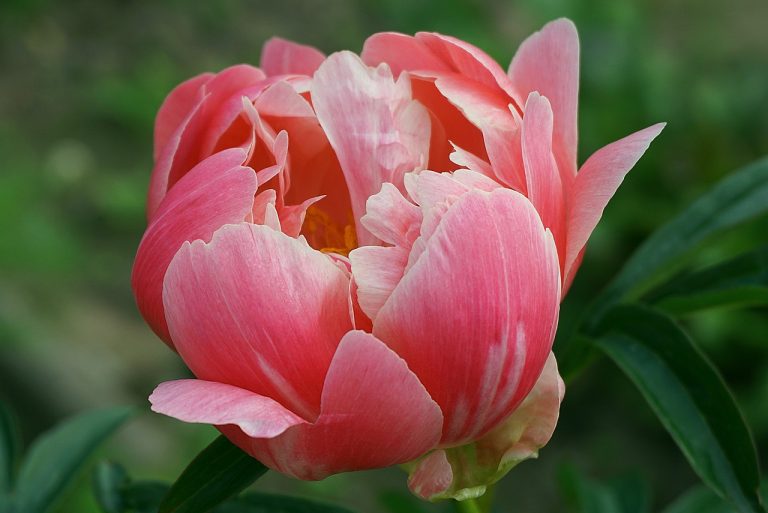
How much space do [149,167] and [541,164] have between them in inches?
88.5

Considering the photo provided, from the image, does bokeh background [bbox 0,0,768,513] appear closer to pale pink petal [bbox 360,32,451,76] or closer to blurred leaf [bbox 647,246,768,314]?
blurred leaf [bbox 647,246,768,314]

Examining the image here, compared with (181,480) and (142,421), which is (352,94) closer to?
(181,480)

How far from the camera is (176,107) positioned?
691 millimetres

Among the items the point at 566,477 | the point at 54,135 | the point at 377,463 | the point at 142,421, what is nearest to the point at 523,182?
the point at 377,463

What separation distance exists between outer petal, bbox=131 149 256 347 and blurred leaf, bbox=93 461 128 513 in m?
0.19

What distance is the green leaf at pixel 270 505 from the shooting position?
693mm

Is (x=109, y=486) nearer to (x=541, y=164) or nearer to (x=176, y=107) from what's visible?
(x=176, y=107)

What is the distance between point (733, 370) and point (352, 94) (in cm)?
158

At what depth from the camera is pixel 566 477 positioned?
2.93ft

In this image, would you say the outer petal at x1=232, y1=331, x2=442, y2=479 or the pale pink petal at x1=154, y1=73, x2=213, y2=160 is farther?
the pale pink petal at x1=154, y1=73, x2=213, y2=160

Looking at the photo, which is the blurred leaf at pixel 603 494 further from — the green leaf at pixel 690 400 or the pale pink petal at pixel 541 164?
the pale pink petal at pixel 541 164

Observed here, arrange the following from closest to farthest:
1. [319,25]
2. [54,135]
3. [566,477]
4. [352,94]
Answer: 1. [352,94]
2. [566,477]
3. [54,135]
4. [319,25]

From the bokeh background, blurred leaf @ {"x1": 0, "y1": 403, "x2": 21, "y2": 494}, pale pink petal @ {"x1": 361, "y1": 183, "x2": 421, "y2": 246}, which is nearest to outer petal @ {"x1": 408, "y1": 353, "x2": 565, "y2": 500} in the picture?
pale pink petal @ {"x1": 361, "y1": 183, "x2": 421, "y2": 246}

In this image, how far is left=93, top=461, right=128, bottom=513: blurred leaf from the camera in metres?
0.73
